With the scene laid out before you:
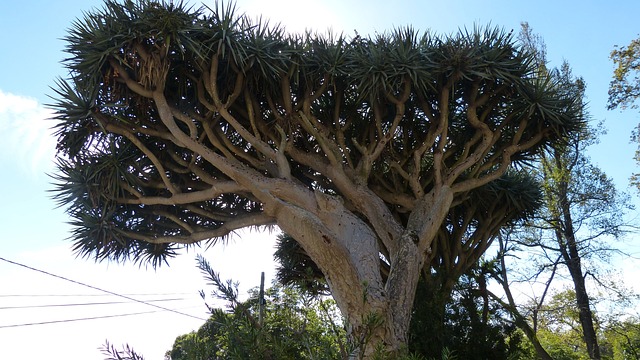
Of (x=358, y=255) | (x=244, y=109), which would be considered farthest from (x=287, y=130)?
(x=358, y=255)

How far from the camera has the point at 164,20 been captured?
7938 mm

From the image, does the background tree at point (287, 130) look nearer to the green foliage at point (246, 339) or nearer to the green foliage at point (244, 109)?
the green foliage at point (244, 109)

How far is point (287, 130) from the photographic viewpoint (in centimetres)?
898

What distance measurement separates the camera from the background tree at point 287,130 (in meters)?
7.92

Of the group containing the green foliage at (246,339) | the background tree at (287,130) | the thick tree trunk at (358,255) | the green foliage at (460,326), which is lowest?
the green foliage at (246,339)

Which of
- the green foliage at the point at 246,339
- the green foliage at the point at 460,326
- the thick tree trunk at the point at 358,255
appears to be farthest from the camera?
the green foliage at the point at 460,326

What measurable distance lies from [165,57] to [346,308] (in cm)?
420

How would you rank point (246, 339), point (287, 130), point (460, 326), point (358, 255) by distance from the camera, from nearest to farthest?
point (246, 339) → point (358, 255) → point (460, 326) → point (287, 130)

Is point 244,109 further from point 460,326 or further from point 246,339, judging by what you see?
point 246,339

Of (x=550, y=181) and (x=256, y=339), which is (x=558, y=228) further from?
(x=256, y=339)

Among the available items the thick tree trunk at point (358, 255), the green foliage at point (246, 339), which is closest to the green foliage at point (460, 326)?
the thick tree trunk at point (358, 255)

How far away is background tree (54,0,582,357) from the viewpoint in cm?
792

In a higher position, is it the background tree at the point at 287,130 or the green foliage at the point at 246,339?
the background tree at the point at 287,130

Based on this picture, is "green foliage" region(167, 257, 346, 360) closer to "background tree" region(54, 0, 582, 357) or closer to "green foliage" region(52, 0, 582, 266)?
"background tree" region(54, 0, 582, 357)
